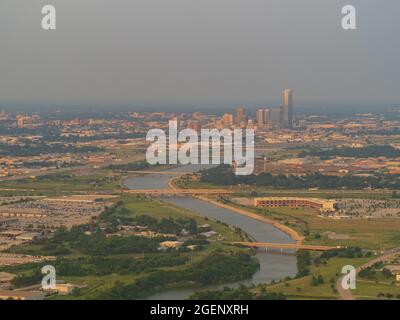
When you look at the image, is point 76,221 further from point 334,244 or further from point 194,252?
point 334,244

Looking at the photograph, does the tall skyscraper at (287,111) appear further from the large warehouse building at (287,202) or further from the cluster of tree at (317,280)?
the cluster of tree at (317,280)

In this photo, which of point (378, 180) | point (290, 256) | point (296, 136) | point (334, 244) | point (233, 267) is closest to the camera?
point (233, 267)

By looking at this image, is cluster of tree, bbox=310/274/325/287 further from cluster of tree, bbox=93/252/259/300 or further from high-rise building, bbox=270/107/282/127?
high-rise building, bbox=270/107/282/127

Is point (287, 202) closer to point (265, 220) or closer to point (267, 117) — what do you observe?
point (265, 220)

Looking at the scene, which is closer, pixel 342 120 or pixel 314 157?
pixel 314 157

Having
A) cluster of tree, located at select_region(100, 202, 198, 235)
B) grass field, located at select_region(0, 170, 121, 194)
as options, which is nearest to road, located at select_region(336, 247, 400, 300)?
cluster of tree, located at select_region(100, 202, 198, 235)

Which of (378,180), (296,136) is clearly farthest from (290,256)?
(296,136)

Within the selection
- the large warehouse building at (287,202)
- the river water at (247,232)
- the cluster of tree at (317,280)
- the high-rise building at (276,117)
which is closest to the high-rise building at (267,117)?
the high-rise building at (276,117)
